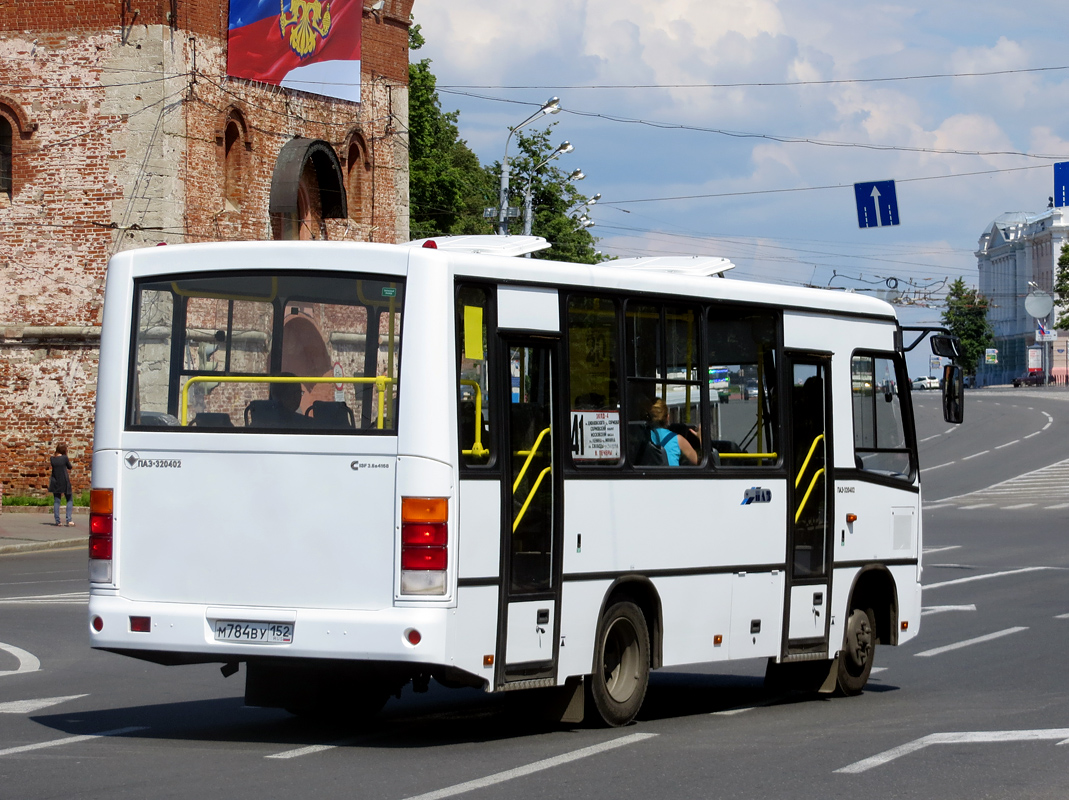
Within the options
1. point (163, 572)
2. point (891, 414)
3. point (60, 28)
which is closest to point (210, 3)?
point (60, 28)

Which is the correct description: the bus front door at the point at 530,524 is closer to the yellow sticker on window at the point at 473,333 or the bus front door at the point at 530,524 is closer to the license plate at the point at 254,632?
the yellow sticker on window at the point at 473,333

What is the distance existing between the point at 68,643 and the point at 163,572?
6.25m

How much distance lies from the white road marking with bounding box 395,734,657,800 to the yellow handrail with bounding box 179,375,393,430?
1890mm

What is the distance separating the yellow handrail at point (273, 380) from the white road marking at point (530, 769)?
1.89 m

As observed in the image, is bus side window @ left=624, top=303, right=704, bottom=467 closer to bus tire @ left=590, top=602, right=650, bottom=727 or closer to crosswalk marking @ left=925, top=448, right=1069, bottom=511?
bus tire @ left=590, top=602, right=650, bottom=727

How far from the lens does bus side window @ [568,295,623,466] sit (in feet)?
31.6

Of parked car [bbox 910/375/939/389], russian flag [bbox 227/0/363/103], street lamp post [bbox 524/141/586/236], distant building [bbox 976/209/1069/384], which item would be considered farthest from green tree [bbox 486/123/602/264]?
distant building [bbox 976/209/1069/384]

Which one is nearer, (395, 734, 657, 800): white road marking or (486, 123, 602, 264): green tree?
(395, 734, 657, 800): white road marking

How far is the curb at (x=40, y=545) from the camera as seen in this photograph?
91.4ft

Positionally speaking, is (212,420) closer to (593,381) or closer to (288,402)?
(288,402)

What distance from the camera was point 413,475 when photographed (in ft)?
28.0

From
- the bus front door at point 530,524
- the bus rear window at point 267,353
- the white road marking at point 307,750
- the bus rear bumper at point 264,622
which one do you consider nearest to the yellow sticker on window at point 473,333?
the bus front door at point 530,524

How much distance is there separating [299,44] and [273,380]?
1195 inches

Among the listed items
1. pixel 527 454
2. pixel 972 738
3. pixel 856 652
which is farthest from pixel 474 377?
pixel 856 652
